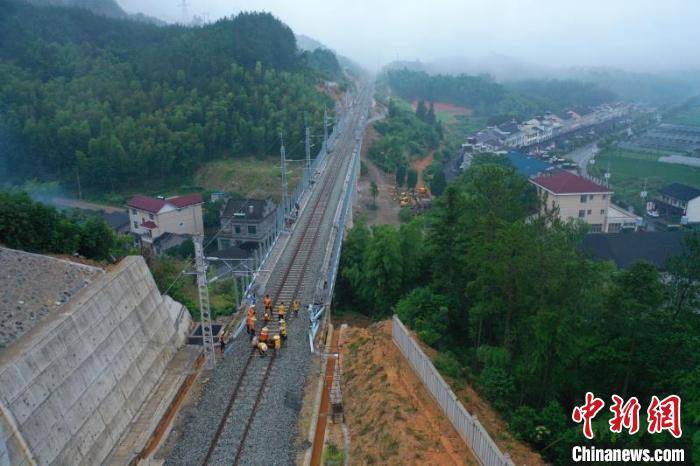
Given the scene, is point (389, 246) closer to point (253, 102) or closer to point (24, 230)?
point (24, 230)

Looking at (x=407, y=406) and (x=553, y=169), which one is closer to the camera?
(x=407, y=406)

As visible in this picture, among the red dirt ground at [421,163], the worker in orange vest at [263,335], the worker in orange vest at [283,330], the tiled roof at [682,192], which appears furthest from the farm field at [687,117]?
the worker in orange vest at [263,335]

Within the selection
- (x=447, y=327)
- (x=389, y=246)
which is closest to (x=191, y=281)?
(x=389, y=246)

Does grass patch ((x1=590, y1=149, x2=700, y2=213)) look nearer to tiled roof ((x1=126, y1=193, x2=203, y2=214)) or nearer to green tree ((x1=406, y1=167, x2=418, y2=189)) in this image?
green tree ((x1=406, y1=167, x2=418, y2=189))

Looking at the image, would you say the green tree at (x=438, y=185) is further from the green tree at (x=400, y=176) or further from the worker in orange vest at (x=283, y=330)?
the worker in orange vest at (x=283, y=330)

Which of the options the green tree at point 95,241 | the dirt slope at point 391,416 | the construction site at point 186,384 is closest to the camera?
the construction site at point 186,384

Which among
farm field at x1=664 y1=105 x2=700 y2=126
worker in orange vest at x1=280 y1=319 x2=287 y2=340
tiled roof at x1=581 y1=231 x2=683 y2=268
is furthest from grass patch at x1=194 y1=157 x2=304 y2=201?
farm field at x1=664 y1=105 x2=700 y2=126

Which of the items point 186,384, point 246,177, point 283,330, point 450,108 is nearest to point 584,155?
point 450,108
